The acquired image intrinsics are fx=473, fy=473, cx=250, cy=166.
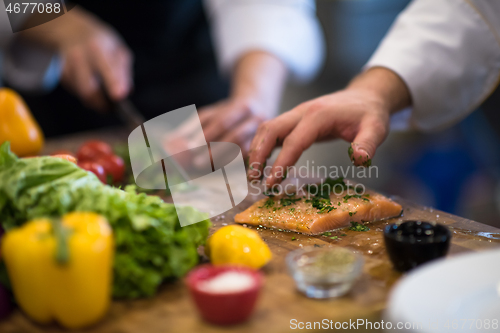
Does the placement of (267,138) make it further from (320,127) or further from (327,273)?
(327,273)

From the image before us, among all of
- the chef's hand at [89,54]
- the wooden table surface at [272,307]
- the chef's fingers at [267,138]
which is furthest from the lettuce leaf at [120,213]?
the chef's hand at [89,54]

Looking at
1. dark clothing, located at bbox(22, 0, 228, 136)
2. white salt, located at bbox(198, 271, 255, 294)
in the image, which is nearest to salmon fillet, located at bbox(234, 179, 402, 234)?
white salt, located at bbox(198, 271, 255, 294)

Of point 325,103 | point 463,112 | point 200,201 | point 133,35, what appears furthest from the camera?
point 133,35

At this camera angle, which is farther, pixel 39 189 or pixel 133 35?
pixel 133 35

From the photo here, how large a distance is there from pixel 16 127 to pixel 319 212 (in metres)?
2.26

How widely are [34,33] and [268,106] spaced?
2.00 meters

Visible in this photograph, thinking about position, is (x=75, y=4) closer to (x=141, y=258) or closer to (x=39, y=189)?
(x=39, y=189)

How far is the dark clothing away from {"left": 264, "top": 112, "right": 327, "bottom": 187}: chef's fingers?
2.59 m

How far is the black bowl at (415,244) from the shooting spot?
5.13 ft

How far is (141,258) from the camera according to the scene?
1.48 metres

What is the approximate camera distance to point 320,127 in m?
2.27

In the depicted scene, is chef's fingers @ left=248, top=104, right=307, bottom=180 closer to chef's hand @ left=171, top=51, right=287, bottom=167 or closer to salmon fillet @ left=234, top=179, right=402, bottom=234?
salmon fillet @ left=234, top=179, right=402, bottom=234

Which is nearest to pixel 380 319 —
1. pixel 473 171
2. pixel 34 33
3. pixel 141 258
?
pixel 141 258

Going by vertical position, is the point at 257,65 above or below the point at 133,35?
below
